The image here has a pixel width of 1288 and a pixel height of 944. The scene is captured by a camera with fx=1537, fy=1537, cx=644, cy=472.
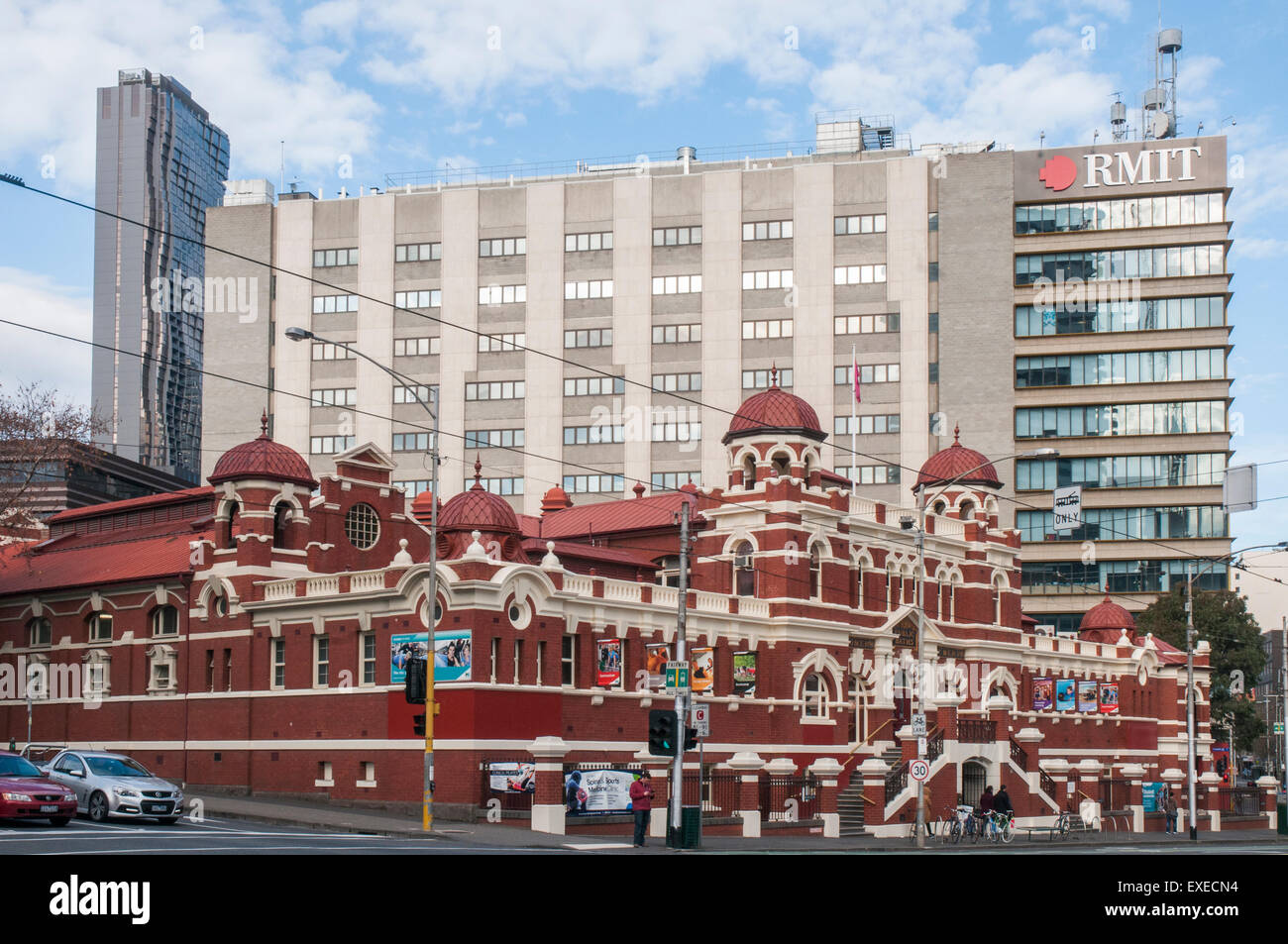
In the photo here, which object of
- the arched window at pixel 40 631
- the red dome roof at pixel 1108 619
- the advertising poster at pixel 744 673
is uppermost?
the red dome roof at pixel 1108 619

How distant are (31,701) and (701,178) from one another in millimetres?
68630

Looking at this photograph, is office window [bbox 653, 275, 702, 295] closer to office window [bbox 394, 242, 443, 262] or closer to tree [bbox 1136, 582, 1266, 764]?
office window [bbox 394, 242, 443, 262]

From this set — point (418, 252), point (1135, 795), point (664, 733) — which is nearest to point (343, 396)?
point (418, 252)

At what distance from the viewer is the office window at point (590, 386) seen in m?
111

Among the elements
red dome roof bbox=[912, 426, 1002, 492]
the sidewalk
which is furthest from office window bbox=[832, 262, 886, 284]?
the sidewalk

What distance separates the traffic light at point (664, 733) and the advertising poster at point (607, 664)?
12.2 metres

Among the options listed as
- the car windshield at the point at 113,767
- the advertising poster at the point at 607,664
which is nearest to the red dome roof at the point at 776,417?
the advertising poster at the point at 607,664

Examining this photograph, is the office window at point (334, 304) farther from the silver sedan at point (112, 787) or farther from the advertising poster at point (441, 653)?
the silver sedan at point (112, 787)

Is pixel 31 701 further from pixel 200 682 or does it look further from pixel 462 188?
pixel 462 188

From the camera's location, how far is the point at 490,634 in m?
44.3

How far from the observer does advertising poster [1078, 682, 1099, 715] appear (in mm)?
76312

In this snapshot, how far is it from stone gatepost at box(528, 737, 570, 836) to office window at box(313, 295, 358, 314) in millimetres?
77550
